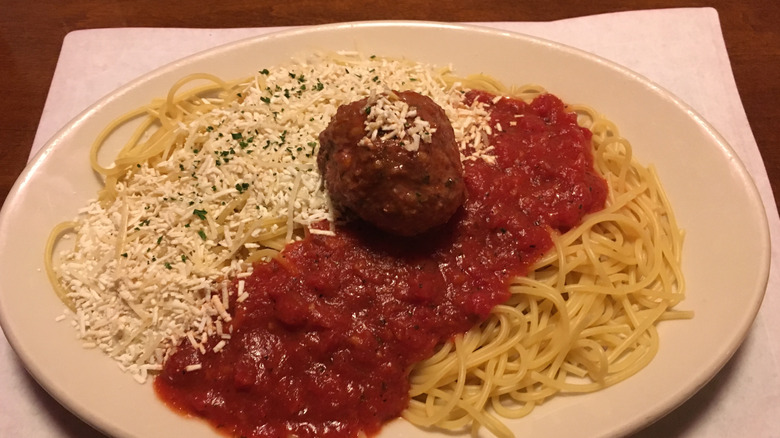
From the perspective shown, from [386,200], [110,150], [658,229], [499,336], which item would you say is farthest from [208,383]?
[658,229]

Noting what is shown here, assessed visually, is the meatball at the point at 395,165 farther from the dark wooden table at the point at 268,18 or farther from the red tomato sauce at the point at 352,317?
the dark wooden table at the point at 268,18

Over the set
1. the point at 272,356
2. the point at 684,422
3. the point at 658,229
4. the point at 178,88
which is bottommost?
the point at 684,422

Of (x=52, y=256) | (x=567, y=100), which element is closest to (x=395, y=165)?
(x=567, y=100)

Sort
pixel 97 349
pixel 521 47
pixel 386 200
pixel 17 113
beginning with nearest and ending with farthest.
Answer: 1. pixel 386 200
2. pixel 97 349
3. pixel 521 47
4. pixel 17 113

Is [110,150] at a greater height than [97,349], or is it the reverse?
[110,150]

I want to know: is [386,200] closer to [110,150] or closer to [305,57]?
[305,57]

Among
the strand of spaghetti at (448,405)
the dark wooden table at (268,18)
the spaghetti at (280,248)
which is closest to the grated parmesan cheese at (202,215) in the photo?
the spaghetti at (280,248)

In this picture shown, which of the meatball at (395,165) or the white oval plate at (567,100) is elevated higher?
the meatball at (395,165)
